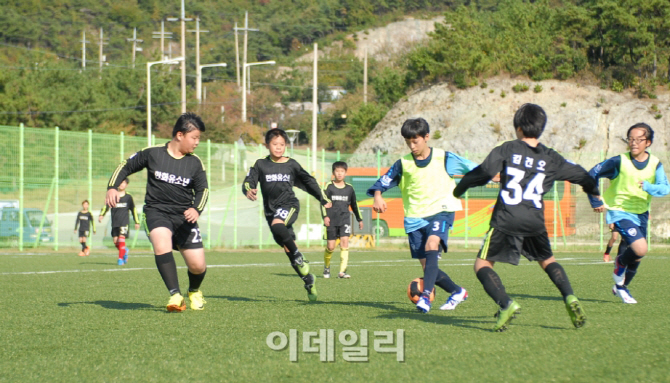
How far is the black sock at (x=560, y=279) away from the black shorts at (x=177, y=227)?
10.7 ft

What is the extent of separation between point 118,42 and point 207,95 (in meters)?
22.4

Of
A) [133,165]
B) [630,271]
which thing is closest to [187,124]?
[133,165]

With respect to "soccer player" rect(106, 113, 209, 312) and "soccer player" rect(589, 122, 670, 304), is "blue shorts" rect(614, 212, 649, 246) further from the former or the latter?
"soccer player" rect(106, 113, 209, 312)

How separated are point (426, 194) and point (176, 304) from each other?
2576 millimetres

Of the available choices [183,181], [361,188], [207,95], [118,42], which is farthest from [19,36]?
[183,181]

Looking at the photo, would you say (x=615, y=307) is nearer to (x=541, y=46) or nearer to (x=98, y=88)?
(x=541, y=46)

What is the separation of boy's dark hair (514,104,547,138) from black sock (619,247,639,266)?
10.4 ft

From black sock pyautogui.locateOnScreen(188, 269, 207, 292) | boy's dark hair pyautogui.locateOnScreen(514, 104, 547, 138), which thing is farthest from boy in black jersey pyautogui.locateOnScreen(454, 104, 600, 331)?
black sock pyautogui.locateOnScreen(188, 269, 207, 292)

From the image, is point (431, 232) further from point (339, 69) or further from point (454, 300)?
point (339, 69)

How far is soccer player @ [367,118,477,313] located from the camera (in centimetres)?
706

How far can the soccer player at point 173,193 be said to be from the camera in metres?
7.13

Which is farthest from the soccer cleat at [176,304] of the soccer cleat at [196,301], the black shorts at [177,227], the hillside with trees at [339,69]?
the hillside with trees at [339,69]

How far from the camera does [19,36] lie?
87.7m

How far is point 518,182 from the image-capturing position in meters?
5.68
